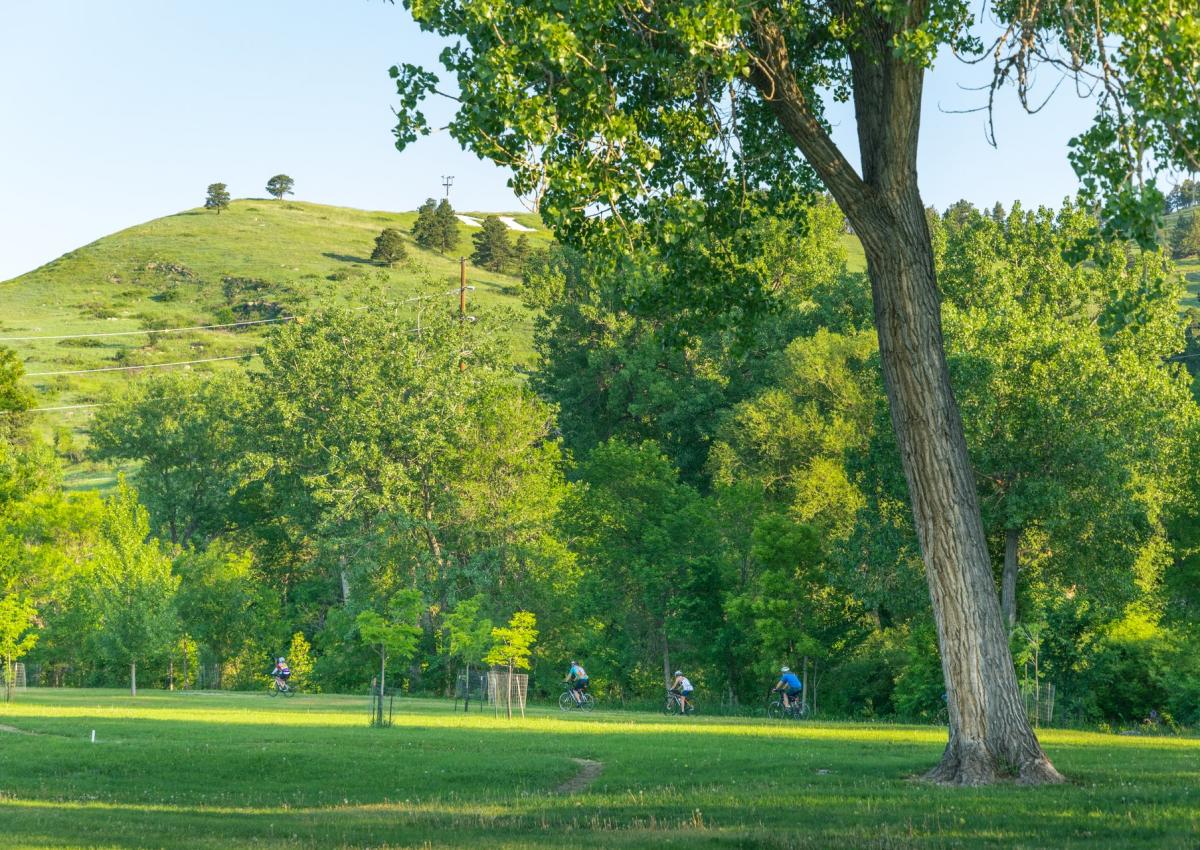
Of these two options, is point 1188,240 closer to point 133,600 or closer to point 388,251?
point 388,251

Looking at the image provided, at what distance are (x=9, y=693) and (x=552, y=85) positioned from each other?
3722cm

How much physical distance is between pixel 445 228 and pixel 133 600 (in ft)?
505

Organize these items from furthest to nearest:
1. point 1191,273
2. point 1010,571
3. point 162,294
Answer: point 162,294 → point 1191,273 → point 1010,571

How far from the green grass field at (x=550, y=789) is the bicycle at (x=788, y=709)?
6.91 metres

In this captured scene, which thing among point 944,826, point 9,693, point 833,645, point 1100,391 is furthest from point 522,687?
point 944,826

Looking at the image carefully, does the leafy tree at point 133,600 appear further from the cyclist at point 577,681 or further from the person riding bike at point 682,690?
the person riding bike at point 682,690

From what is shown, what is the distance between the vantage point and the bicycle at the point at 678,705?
40.6 m

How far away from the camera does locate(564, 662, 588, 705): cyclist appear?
40.7 meters

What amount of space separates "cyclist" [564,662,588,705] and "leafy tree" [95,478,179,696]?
50.4ft

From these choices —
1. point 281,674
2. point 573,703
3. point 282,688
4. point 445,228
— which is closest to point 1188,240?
point 445,228

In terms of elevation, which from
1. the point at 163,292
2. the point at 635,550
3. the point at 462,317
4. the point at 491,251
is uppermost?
the point at 491,251

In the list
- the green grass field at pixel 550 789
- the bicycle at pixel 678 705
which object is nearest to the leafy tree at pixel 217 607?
the bicycle at pixel 678 705

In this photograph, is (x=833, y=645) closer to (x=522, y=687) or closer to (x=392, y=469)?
(x=522, y=687)

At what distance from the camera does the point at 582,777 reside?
1873 cm
